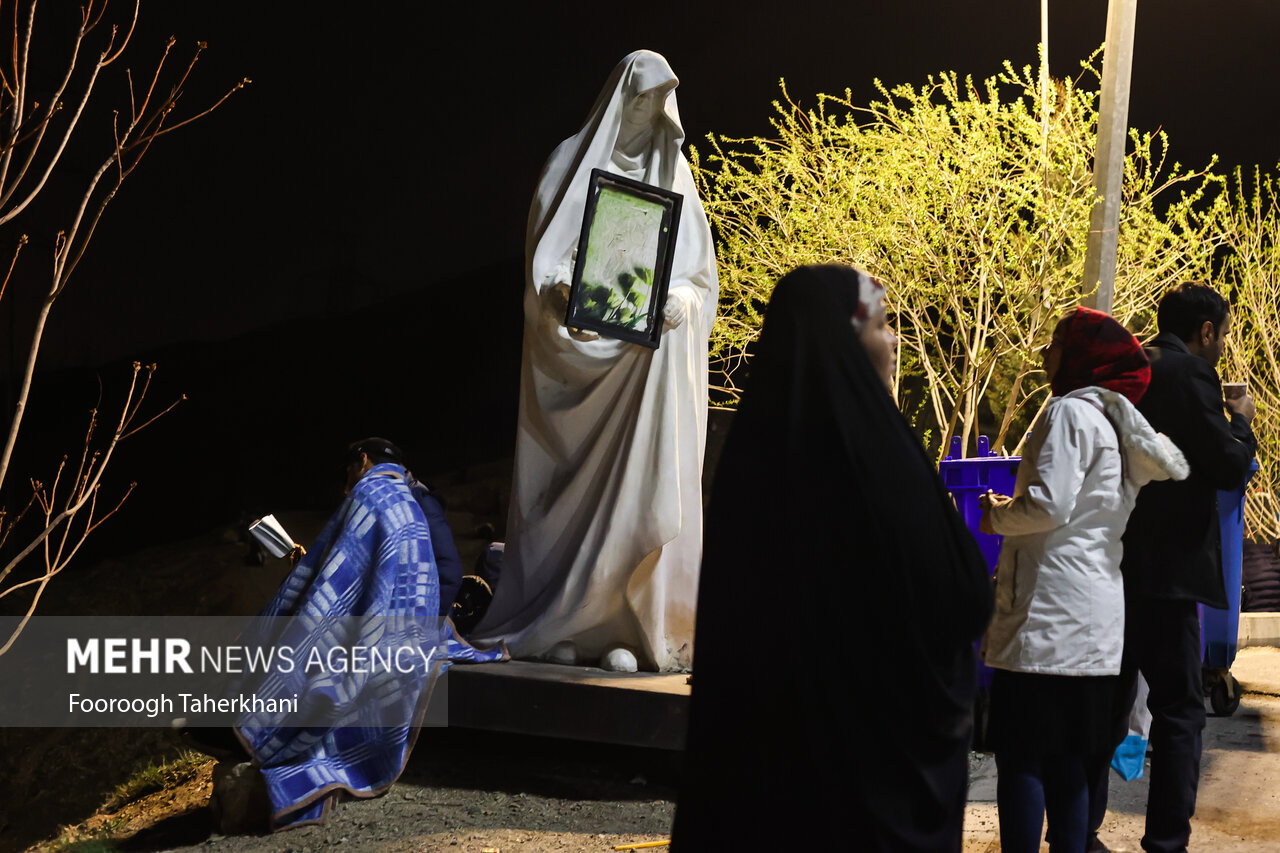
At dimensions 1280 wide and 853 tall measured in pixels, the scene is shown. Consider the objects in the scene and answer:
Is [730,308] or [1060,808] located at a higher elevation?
[730,308]

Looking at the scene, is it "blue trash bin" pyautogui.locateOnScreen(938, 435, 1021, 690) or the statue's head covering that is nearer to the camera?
the statue's head covering

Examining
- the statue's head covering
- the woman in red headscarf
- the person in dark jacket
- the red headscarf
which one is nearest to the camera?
the woman in red headscarf

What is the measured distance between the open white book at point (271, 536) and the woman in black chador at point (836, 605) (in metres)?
3.01

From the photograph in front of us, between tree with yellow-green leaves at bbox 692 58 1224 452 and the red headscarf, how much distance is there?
20.1ft

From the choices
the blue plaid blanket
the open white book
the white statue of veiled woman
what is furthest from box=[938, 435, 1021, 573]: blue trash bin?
the open white book

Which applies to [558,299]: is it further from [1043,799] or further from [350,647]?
[1043,799]

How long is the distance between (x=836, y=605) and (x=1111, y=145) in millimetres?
5251

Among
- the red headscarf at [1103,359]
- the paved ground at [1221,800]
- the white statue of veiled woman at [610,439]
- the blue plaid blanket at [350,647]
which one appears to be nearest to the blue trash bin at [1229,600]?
the paved ground at [1221,800]

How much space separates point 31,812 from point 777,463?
14.2 metres

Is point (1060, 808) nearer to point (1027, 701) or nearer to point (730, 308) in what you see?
point (1027, 701)

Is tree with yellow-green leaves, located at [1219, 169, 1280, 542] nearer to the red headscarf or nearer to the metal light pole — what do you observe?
the metal light pole

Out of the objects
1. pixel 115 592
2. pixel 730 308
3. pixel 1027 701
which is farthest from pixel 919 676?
pixel 115 592

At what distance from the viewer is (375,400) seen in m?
22.5

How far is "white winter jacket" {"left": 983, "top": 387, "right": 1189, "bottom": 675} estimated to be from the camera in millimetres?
3018
